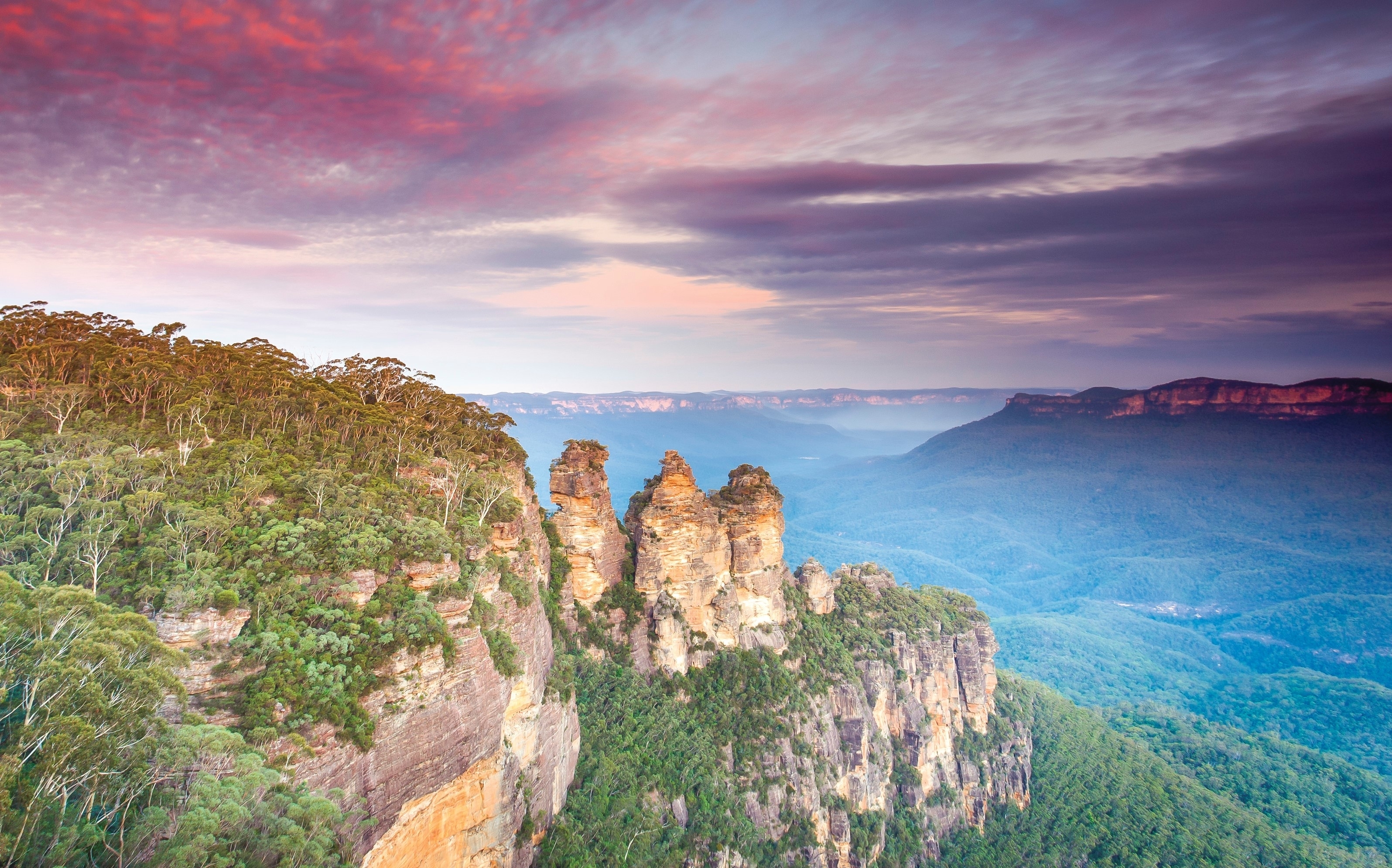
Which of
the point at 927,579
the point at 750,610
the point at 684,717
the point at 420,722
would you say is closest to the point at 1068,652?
the point at 927,579

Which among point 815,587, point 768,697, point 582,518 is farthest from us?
point 815,587

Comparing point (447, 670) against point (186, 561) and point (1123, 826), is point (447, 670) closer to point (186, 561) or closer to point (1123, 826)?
point (186, 561)

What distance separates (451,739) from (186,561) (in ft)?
39.0

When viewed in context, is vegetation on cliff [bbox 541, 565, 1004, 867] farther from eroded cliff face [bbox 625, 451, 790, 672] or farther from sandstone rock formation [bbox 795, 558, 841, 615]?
eroded cliff face [bbox 625, 451, 790, 672]

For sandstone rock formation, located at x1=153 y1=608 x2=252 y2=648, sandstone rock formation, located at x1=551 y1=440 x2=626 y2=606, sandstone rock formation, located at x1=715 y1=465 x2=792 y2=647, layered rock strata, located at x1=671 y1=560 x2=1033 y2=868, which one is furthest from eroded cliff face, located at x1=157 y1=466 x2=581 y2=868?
sandstone rock formation, located at x1=715 y1=465 x2=792 y2=647

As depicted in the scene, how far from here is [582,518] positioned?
4647 centimetres

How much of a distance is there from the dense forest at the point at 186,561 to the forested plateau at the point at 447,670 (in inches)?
5.0

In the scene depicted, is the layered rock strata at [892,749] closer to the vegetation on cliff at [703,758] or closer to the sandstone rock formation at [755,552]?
the vegetation on cliff at [703,758]

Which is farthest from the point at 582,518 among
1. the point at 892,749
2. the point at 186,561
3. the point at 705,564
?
the point at 892,749

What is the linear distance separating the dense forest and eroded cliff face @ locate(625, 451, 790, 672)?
14.4 m

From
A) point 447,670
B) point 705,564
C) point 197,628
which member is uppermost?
point 197,628

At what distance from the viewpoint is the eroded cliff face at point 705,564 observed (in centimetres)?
4875

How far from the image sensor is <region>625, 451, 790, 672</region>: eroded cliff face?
160 ft

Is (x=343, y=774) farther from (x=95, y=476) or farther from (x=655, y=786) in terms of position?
(x=655, y=786)
